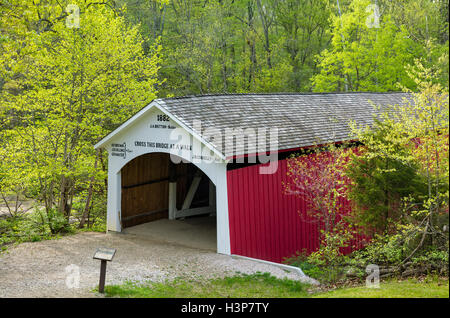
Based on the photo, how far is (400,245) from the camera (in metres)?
10.2

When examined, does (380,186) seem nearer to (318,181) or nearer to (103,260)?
(318,181)

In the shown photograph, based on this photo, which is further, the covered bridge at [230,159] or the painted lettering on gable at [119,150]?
the painted lettering on gable at [119,150]

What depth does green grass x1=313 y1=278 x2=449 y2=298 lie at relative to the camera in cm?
763

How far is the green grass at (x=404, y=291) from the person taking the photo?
25.0ft

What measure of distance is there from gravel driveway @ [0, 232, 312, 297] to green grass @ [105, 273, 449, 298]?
1.23ft

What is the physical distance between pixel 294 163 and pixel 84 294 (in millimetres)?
6395

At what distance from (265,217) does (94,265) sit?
168 inches

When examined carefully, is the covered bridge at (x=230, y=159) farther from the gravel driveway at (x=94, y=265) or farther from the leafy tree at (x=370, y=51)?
the leafy tree at (x=370, y=51)

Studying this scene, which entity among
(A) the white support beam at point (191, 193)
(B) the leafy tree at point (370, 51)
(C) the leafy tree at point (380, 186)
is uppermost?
(B) the leafy tree at point (370, 51)

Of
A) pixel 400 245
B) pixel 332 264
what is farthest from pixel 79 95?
pixel 400 245

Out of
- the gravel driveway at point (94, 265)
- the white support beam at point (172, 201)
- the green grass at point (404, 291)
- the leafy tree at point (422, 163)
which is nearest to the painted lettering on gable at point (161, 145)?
the gravel driveway at point (94, 265)

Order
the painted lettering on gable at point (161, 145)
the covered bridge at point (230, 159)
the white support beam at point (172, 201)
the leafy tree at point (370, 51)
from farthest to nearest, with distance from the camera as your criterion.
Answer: the leafy tree at point (370, 51) → the white support beam at point (172, 201) → the painted lettering on gable at point (161, 145) → the covered bridge at point (230, 159)

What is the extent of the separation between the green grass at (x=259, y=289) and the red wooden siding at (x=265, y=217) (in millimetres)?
1590
